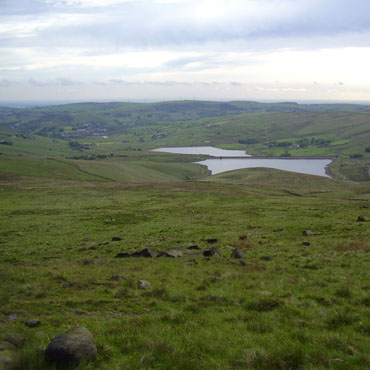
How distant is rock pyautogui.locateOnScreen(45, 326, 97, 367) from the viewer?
8.18 metres

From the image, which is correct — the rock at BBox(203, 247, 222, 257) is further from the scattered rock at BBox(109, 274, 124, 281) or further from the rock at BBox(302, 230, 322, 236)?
the rock at BBox(302, 230, 322, 236)

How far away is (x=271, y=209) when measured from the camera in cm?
5028

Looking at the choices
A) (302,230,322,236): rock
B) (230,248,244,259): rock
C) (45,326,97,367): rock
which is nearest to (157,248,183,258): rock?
(230,248,244,259): rock

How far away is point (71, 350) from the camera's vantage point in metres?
8.30

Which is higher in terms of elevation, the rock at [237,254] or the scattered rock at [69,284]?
the scattered rock at [69,284]

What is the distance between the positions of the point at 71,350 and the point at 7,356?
174cm

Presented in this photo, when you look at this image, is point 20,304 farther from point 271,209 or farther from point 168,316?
point 271,209

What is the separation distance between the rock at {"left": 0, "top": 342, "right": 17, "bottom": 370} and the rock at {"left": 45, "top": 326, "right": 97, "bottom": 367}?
83 cm

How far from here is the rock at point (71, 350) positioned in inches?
322

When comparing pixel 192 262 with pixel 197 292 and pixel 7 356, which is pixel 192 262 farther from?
pixel 7 356

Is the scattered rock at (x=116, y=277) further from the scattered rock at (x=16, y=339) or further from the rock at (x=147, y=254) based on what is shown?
the scattered rock at (x=16, y=339)

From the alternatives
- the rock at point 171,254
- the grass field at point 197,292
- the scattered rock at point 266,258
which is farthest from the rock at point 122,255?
the scattered rock at point 266,258

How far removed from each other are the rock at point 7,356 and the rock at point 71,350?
2.72ft

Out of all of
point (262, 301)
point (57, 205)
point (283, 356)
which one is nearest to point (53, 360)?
point (283, 356)
